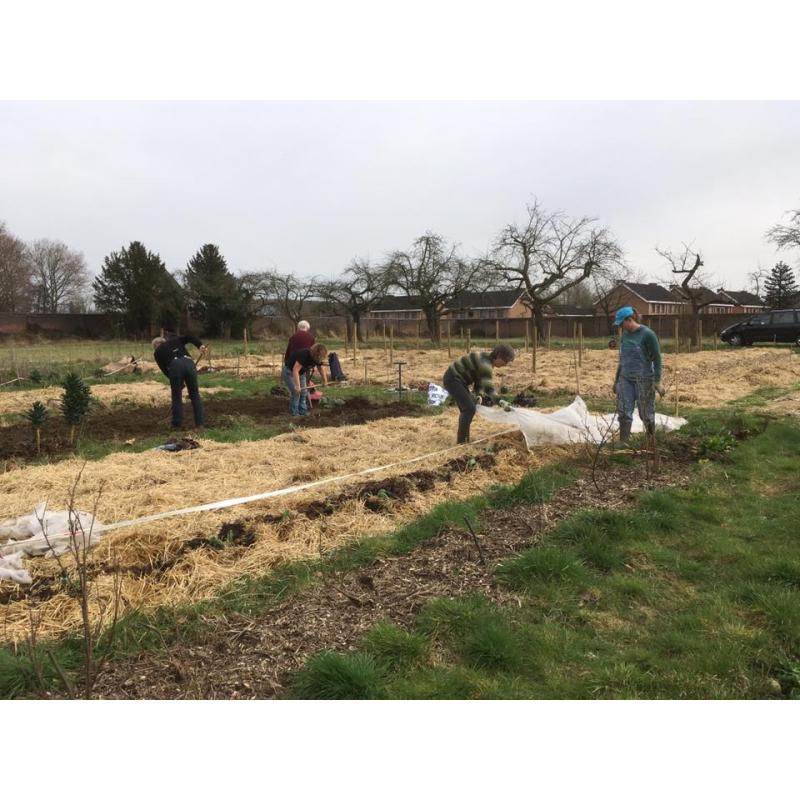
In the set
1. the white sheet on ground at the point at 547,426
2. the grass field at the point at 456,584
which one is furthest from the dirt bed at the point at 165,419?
the white sheet on ground at the point at 547,426

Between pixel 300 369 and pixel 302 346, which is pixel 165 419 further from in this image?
pixel 302 346

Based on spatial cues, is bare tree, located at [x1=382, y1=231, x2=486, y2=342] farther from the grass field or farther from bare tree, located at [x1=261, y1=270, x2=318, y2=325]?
the grass field

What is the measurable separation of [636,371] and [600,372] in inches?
373

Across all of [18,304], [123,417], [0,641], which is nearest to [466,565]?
[0,641]

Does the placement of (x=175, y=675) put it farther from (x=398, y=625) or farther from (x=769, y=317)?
(x=769, y=317)

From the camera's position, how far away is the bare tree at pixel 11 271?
144 feet

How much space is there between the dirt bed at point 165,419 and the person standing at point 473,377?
2.43 metres

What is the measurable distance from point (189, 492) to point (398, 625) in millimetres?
2781

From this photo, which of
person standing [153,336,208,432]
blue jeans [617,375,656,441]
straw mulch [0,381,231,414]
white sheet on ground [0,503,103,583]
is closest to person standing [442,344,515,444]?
blue jeans [617,375,656,441]

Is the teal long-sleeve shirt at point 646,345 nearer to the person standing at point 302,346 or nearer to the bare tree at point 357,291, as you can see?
the person standing at point 302,346

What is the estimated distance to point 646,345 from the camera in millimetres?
6055

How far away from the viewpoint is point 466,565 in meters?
3.50

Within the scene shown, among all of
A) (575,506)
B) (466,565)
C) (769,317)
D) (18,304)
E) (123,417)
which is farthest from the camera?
(18,304)

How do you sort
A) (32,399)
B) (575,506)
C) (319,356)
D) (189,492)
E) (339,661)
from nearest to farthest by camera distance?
1. (339,661)
2. (575,506)
3. (189,492)
4. (319,356)
5. (32,399)
